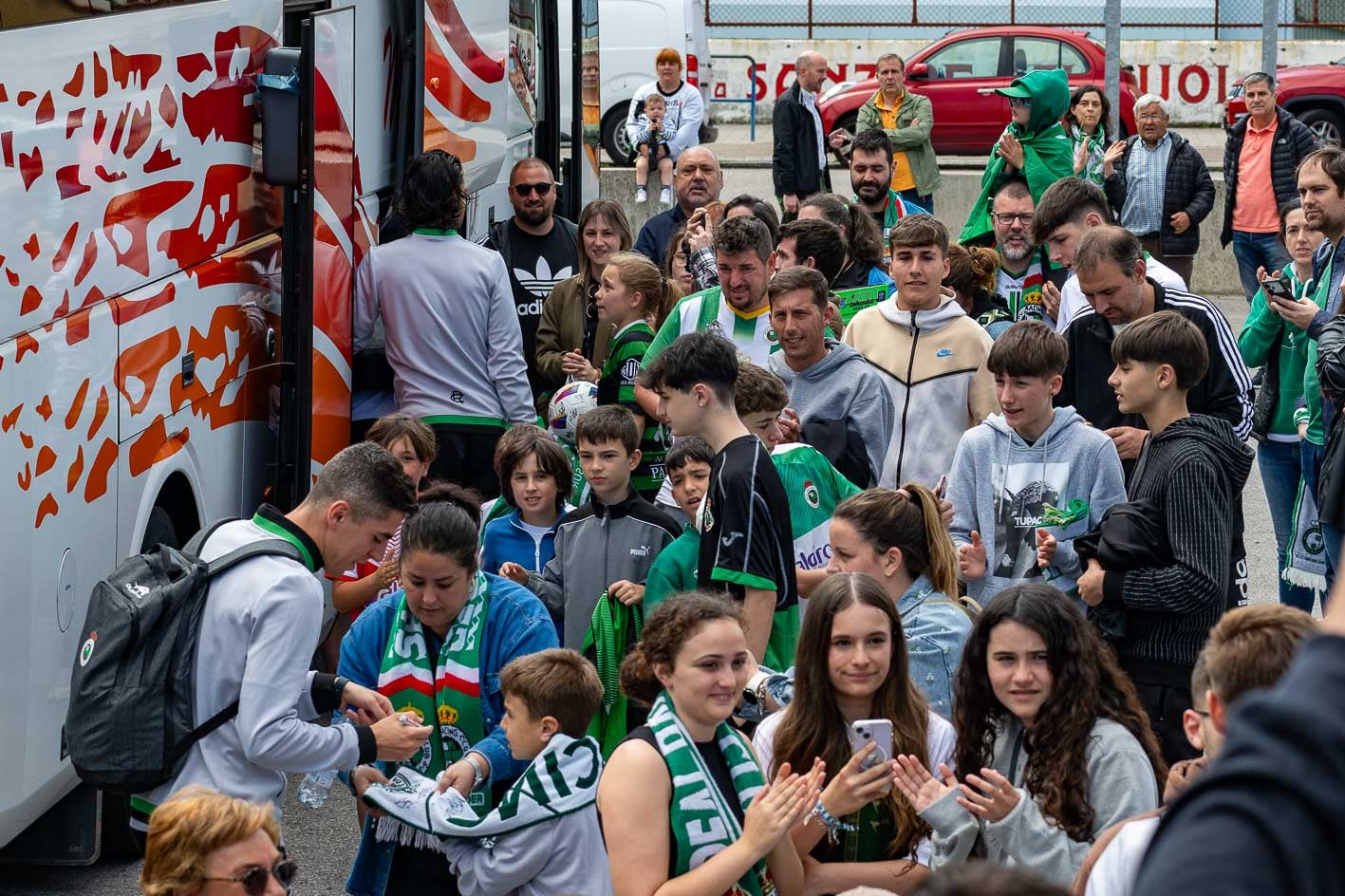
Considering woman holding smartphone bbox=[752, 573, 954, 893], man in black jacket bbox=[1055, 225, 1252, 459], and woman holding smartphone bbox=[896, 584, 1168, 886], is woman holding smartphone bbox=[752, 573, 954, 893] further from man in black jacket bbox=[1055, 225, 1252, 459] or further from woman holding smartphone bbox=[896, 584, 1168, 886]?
man in black jacket bbox=[1055, 225, 1252, 459]

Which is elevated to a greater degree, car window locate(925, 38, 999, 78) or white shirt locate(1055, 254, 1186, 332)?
car window locate(925, 38, 999, 78)

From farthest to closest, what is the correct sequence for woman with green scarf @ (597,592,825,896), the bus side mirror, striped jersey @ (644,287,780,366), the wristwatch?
1. striped jersey @ (644,287,780,366)
2. the bus side mirror
3. the wristwatch
4. woman with green scarf @ (597,592,825,896)

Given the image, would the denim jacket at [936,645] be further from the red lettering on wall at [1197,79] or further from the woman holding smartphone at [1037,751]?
the red lettering on wall at [1197,79]

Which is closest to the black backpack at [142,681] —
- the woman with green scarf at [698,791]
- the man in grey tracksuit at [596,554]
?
the woman with green scarf at [698,791]

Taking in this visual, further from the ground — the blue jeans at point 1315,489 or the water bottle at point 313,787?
the blue jeans at point 1315,489

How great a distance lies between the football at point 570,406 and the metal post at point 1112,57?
9.08 metres

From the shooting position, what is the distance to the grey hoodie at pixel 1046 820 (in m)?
3.48

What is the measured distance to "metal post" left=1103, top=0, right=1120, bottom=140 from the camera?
594 inches

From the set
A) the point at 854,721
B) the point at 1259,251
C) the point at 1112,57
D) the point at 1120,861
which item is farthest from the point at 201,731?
the point at 1112,57

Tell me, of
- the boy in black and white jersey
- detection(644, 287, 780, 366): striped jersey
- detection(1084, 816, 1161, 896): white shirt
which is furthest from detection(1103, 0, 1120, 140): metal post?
detection(1084, 816, 1161, 896): white shirt

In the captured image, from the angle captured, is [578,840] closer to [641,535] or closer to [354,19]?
[641,535]

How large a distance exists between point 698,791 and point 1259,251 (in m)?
11.7

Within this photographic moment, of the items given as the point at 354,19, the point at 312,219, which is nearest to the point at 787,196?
the point at 354,19

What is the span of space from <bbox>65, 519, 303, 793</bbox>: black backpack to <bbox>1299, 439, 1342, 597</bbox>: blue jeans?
4.22 meters
